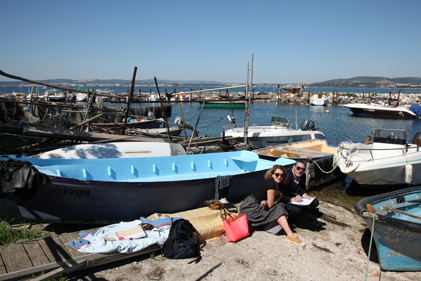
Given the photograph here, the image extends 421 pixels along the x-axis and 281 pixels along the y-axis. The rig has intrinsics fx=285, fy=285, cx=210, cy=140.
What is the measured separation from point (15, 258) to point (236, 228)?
376 cm

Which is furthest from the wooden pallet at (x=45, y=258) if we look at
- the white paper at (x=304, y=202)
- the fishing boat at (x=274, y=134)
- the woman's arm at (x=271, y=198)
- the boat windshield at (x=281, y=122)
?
the boat windshield at (x=281, y=122)

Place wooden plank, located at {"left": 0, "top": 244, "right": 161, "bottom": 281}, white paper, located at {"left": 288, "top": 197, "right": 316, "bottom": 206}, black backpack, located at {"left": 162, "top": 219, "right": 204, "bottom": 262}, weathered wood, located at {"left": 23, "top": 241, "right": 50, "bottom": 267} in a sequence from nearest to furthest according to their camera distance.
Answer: wooden plank, located at {"left": 0, "top": 244, "right": 161, "bottom": 281} → weathered wood, located at {"left": 23, "top": 241, "right": 50, "bottom": 267} → black backpack, located at {"left": 162, "top": 219, "right": 204, "bottom": 262} → white paper, located at {"left": 288, "top": 197, "right": 316, "bottom": 206}

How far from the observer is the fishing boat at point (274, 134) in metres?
15.8

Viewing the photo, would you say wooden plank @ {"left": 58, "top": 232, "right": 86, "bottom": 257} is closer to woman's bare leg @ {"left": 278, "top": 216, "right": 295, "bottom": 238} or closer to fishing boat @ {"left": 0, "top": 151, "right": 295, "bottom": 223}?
fishing boat @ {"left": 0, "top": 151, "right": 295, "bottom": 223}

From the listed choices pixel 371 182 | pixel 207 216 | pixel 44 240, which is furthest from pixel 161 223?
pixel 371 182

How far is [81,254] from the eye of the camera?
4504 mm

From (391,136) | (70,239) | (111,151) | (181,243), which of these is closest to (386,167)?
(391,136)

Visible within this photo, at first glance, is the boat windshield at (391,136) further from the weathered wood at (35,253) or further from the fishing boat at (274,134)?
the weathered wood at (35,253)

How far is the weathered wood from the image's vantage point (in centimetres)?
425

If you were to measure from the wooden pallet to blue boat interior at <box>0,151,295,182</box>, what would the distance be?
1.53 metres

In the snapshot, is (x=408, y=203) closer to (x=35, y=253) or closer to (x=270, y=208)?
(x=270, y=208)

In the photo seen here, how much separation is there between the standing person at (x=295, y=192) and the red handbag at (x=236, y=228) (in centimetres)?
101

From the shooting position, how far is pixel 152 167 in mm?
7906

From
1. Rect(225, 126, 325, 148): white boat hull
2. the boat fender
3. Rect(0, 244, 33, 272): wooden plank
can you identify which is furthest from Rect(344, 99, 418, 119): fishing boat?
Rect(0, 244, 33, 272): wooden plank
